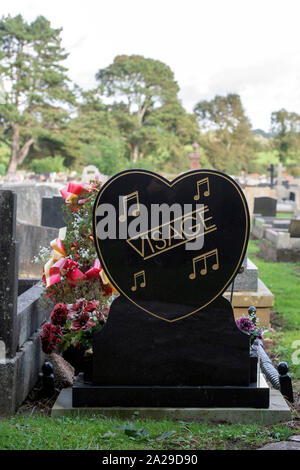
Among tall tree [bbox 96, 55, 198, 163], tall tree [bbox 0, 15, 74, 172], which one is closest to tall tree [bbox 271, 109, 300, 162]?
tall tree [bbox 96, 55, 198, 163]

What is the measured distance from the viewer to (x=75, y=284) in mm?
4676

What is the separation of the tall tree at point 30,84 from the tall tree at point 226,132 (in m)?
19.1

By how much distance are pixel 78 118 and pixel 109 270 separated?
45041 millimetres

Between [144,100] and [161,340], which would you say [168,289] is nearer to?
[161,340]

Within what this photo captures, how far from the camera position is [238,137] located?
211 ft

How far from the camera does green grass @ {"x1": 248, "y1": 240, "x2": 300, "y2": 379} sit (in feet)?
18.7

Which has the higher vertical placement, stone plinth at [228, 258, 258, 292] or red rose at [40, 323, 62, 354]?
stone plinth at [228, 258, 258, 292]

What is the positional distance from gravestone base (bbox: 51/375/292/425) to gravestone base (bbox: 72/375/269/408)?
1.3 inches

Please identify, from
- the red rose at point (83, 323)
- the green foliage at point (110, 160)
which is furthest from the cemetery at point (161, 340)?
the green foliage at point (110, 160)

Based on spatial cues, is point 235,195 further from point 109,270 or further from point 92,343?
point 92,343

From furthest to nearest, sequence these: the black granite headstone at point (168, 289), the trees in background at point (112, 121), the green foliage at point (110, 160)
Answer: the trees in background at point (112, 121), the green foliage at point (110, 160), the black granite headstone at point (168, 289)

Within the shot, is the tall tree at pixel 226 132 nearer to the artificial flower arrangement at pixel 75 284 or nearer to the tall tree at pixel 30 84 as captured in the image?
the tall tree at pixel 30 84

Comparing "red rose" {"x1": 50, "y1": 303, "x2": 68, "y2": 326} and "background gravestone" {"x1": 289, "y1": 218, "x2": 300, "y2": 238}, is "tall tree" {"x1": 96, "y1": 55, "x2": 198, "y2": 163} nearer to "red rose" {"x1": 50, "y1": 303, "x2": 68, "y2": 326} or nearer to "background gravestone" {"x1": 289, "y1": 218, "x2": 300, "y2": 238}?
"background gravestone" {"x1": 289, "y1": 218, "x2": 300, "y2": 238}

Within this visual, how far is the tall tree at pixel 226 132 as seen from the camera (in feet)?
200
